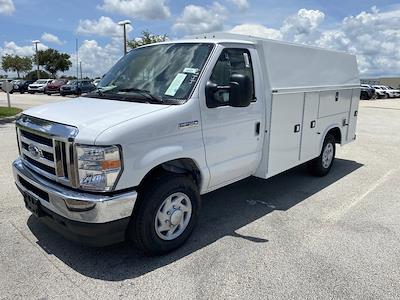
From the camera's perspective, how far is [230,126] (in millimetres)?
4270

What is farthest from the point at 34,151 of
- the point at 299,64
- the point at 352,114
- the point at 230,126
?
the point at 352,114

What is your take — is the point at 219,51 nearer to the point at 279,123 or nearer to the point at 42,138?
the point at 279,123

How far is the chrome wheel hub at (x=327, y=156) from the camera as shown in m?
6.77

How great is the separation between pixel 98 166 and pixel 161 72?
1.46 metres

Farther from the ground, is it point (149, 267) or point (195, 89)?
point (195, 89)

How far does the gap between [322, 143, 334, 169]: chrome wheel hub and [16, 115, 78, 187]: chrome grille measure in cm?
482

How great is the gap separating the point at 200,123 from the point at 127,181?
1.03 metres

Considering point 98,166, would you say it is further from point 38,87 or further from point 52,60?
point 52,60

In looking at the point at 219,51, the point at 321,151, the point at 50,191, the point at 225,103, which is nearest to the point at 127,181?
the point at 50,191

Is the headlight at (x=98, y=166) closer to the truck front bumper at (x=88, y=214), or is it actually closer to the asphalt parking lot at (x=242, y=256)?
the truck front bumper at (x=88, y=214)

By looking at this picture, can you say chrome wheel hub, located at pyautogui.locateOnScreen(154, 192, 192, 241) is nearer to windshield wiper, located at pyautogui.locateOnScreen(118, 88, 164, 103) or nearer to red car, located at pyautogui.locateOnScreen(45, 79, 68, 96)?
windshield wiper, located at pyautogui.locateOnScreen(118, 88, 164, 103)

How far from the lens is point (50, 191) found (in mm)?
3426

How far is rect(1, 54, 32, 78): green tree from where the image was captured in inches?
2773

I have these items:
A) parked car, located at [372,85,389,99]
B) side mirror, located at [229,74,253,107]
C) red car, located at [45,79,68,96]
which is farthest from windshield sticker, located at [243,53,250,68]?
parked car, located at [372,85,389,99]
